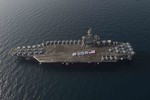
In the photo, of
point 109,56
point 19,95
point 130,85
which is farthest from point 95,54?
point 19,95

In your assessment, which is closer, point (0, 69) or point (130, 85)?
point (130, 85)

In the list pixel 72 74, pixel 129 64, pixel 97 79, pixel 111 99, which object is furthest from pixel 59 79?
pixel 129 64

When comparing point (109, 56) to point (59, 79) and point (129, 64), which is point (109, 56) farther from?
point (59, 79)

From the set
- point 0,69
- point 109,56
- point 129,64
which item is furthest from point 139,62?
point 0,69

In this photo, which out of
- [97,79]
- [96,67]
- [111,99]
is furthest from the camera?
[96,67]

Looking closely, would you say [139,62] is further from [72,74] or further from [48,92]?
[48,92]

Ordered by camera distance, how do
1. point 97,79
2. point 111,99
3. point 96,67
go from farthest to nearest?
point 96,67 → point 97,79 → point 111,99

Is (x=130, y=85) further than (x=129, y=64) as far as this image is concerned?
No

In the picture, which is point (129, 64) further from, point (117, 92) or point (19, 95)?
point (19, 95)
